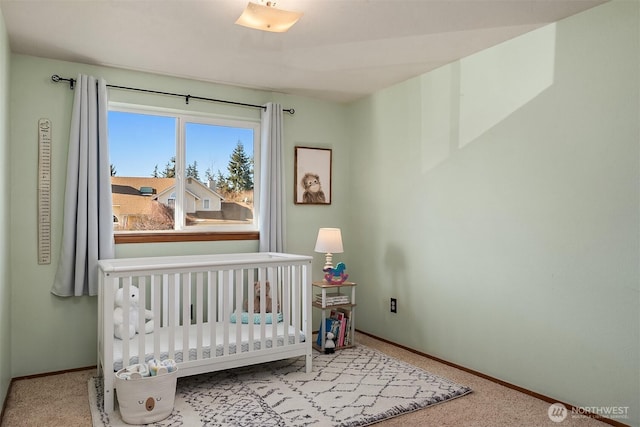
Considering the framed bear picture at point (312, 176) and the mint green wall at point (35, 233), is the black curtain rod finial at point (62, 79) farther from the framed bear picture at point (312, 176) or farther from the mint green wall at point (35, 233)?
the framed bear picture at point (312, 176)

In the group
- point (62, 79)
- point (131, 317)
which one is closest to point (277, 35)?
point (62, 79)

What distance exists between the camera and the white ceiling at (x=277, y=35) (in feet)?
7.94

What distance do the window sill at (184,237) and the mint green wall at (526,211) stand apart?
4.01 feet

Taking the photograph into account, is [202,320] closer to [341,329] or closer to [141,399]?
[141,399]

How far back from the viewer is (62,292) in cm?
318

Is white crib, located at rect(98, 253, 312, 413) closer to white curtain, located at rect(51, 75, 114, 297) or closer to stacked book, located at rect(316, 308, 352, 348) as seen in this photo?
white curtain, located at rect(51, 75, 114, 297)

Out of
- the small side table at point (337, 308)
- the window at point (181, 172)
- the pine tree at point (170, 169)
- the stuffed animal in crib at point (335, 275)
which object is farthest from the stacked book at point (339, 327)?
the pine tree at point (170, 169)

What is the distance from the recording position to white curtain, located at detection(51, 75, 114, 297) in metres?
3.18

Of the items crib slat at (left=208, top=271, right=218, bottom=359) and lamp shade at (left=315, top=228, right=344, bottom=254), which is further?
lamp shade at (left=315, top=228, right=344, bottom=254)

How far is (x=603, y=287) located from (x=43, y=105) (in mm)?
3701

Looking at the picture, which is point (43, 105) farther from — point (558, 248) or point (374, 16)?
point (558, 248)

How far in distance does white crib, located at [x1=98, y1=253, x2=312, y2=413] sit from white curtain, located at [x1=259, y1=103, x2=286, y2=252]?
51cm

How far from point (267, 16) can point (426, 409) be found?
2.29m

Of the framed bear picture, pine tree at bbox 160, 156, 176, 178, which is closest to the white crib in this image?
pine tree at bbox 160, 156, 176, 178
